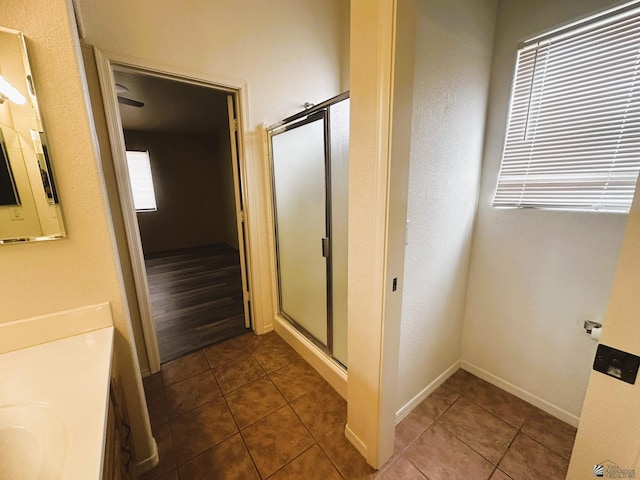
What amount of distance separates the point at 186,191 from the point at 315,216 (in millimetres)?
4757

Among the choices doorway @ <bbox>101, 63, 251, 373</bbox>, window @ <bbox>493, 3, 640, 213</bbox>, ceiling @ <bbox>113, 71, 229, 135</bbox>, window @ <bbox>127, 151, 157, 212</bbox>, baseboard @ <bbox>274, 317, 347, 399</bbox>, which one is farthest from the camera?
window @ <bbox>127, 151, 157, 212</bbox>

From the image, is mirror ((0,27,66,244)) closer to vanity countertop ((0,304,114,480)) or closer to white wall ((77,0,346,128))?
vanity countertop ((0,304,114,480))

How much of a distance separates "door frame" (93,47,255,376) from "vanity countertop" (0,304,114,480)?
2.80 feet

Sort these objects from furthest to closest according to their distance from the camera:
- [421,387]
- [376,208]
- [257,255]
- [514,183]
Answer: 1. [257,255]
2. [421,387]
3. [514,183]
4. [376,208]

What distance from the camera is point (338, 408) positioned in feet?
5.19

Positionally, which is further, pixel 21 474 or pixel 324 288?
pixel 324 288

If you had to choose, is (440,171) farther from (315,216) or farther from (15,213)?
(15,213)

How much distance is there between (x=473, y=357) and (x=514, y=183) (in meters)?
1.26

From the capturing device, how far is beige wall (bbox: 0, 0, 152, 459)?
2.76ft

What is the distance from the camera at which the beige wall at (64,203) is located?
84 centimetres

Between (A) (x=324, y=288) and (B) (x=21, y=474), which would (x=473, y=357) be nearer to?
(A) (x=324, y=288)

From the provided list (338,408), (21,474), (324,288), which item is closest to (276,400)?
(338,408)

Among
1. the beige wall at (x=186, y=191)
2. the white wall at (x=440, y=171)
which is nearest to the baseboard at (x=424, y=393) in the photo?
the white wall at (x=440, y=171)

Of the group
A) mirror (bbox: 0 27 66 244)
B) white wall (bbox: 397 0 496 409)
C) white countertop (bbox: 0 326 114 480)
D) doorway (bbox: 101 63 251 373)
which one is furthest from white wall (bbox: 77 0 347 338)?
white countertop (bbox: 0 326 114 480)
